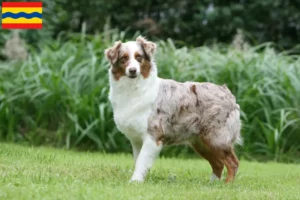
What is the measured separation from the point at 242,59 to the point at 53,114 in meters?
3.58

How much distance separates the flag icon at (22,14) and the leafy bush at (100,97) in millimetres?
1631

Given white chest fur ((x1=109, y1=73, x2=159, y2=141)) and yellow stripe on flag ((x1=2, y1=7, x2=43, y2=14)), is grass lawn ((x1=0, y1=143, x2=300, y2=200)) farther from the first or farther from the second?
yellow stripe on flag ((x1=2, y1=7, x2=43, y2=14))

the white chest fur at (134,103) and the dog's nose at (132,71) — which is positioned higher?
the dog's nose at (132,71)

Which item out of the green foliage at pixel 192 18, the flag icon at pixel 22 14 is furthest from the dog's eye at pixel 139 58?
the green foliage at pixel 192 18

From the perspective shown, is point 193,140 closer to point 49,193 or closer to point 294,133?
point 49,193

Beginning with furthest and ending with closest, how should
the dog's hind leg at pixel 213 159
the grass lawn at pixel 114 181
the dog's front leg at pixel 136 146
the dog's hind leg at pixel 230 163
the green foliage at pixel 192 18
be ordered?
the green foliage at pixel 192 18, the dog's hind leg at pixel 213 159, the dog's hind leg at pixel 230 163, the dog's front leg at pixel 136 146, the grass lawn at pixel 114 181

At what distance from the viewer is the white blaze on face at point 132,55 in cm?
659

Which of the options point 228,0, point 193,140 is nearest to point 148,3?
point 228,0

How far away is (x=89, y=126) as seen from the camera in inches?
428

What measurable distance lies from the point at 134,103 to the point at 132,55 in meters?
0.49

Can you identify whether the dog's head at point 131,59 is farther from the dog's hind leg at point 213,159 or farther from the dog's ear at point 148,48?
the dog's hind leg at point 213,159

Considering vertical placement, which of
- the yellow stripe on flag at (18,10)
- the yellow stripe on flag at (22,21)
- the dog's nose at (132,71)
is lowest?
the dog's nose at (132,71)

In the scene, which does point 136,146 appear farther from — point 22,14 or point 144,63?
point 22,14

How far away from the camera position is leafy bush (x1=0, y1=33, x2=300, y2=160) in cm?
1105
